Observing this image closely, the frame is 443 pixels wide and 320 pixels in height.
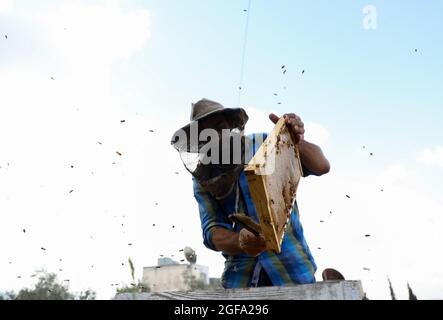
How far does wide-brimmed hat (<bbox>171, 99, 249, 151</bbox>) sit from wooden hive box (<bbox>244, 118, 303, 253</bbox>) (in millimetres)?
792

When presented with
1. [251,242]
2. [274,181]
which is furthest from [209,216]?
[274,181]

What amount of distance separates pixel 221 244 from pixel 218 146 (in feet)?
2.67

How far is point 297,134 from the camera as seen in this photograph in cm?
311

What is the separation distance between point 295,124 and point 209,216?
986 millimetres

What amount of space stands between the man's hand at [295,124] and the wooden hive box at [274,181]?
0.14 ft

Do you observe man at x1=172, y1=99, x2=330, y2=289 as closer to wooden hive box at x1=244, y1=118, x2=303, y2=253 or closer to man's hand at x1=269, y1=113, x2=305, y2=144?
man's hand at x1=269, y1=113, x2=305, y2=144

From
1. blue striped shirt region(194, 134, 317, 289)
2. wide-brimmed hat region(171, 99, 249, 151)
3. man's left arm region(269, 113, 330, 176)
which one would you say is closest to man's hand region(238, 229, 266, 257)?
blue striped shirt region(194, 134, 317, 289)

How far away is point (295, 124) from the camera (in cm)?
306

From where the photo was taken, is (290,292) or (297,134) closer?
(290,292)

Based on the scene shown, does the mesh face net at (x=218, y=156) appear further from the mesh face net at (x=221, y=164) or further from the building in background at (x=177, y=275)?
the building in background at (x=177, y=275)

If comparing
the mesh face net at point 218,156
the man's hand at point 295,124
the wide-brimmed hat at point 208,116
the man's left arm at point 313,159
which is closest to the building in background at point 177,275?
the wide-brimmed hat at point 208,116
